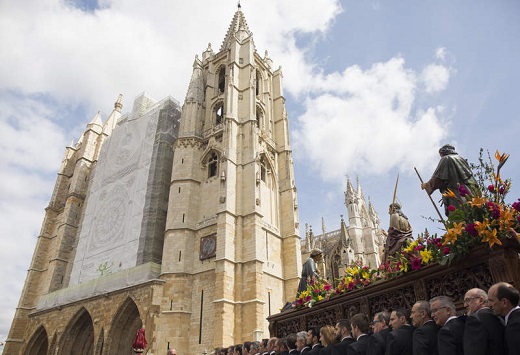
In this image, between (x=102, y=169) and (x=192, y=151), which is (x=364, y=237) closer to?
(x=192, y=151)

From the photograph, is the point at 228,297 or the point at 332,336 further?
the point at 228,297

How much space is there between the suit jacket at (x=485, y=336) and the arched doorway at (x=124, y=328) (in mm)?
19417

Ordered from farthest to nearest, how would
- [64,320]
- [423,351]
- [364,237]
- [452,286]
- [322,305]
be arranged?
1. [364,237]
2. [64,320]
3. [322,305]
4. [452,286]
5. [423,351]

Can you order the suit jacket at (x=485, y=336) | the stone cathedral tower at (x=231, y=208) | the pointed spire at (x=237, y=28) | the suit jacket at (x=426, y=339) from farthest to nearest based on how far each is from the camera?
the pointed spire at (x=237, y=28) → the stone cathedral tower at (x=231, y=208) → the suit jacket at (x=426, y=339) → the suit jacket at (x=485, y=336)

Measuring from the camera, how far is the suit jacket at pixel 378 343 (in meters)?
3.61

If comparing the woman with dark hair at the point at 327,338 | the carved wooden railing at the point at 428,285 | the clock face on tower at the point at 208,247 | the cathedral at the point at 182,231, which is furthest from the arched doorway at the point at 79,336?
the woman with dark hair at the point at 327,338

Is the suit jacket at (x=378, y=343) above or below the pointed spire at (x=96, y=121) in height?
below

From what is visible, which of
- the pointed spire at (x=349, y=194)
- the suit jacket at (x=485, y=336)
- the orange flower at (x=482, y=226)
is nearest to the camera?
the suit jacket at (x=485, y=336)

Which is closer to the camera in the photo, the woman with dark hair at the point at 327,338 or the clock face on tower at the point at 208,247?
the woman with dark hair at the point at 327,338

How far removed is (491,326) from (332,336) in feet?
7.29

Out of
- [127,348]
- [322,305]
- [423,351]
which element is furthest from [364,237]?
[423,351]

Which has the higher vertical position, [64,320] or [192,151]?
[192,151]

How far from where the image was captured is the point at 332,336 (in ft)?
14.9

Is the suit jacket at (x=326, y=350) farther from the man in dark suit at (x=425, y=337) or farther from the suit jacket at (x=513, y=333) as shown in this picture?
the suit jacket at (x=513, y=333)
